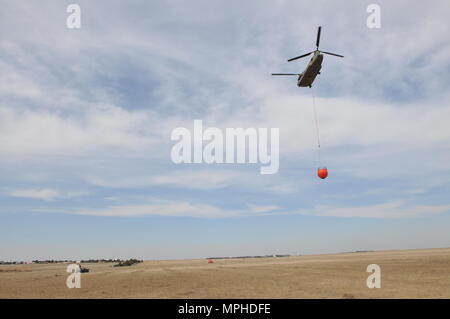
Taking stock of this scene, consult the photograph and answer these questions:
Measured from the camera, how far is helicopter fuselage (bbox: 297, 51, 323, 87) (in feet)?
72.2

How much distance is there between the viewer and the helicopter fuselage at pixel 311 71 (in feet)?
72.2

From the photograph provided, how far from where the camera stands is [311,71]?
2269cm
